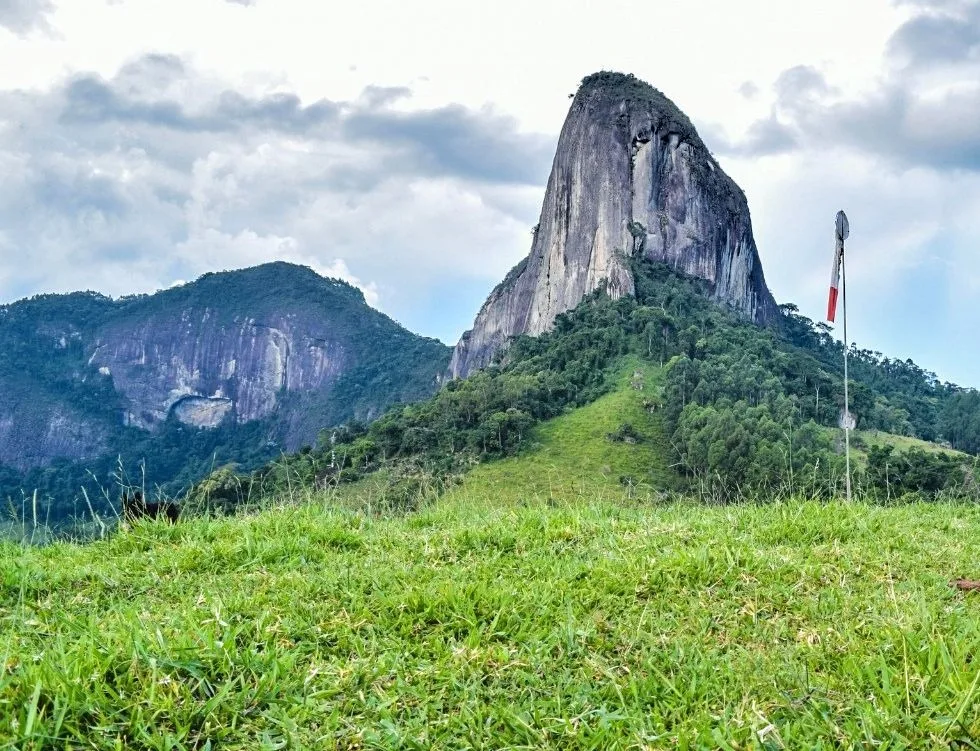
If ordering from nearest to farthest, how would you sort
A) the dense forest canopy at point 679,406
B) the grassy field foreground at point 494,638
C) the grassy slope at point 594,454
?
the grassy field foreground at point 494,638 < the dense forest canopy at point 679,406 < the grassy slope at point 594,454

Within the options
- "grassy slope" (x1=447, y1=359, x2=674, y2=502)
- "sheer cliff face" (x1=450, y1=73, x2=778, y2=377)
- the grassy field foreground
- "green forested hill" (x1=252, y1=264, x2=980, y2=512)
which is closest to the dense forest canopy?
"green forested hill" (x1=252, y1=264, x2=980, y2=512)

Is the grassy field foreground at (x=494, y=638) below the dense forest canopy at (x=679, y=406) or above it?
below

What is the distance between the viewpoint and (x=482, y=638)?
318 cm

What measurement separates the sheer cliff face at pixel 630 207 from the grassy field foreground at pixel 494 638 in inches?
3489

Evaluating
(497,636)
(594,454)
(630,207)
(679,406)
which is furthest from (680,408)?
(497,636)

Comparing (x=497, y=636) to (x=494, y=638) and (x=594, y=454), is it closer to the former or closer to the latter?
(x=494, y=638)

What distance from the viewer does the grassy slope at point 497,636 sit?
248cm

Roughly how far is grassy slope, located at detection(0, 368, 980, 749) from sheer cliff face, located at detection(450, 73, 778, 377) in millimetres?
88579

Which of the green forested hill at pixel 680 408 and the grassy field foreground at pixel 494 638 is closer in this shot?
the grassy field foreground at pixel 494 638

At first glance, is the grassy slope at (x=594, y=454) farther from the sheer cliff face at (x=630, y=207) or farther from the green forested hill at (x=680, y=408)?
the sheer cliff face at (x=630, y=207)

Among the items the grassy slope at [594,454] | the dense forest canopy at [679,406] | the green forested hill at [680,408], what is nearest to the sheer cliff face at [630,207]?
the dense forest canopy at [679,406]

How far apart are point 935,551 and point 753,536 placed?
3.20 feet

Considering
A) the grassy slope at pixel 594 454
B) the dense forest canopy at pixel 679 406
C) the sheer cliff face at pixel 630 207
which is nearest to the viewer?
the dense forest canopy at pixel 679 406

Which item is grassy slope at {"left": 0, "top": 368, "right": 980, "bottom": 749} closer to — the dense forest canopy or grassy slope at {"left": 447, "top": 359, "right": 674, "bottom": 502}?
the dense forest canopy
